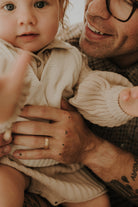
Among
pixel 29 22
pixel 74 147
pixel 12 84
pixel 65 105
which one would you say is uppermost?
pixel 29 22

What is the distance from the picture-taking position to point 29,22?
80cm

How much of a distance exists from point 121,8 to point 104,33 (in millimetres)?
146

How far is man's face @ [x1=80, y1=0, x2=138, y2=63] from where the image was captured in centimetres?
113

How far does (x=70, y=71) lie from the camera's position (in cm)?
96

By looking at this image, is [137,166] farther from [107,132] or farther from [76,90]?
[76,90]

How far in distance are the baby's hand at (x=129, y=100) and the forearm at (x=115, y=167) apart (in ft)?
0.91

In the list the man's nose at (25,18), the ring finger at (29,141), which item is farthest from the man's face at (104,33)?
the ring finger at (29,141)

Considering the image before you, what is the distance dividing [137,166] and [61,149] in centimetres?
41

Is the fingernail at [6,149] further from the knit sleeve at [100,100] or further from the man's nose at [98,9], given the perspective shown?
the man's nose at [98,9]

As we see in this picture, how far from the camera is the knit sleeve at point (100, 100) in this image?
913mm

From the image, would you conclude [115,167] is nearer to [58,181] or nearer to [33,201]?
[58,181]

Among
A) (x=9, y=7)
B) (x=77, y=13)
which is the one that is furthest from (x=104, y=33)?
(x=77, y=13)

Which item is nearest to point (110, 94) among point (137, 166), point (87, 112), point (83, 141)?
point (87, 112)

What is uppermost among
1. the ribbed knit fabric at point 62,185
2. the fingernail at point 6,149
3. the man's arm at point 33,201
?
the fingernail at point 6,149
